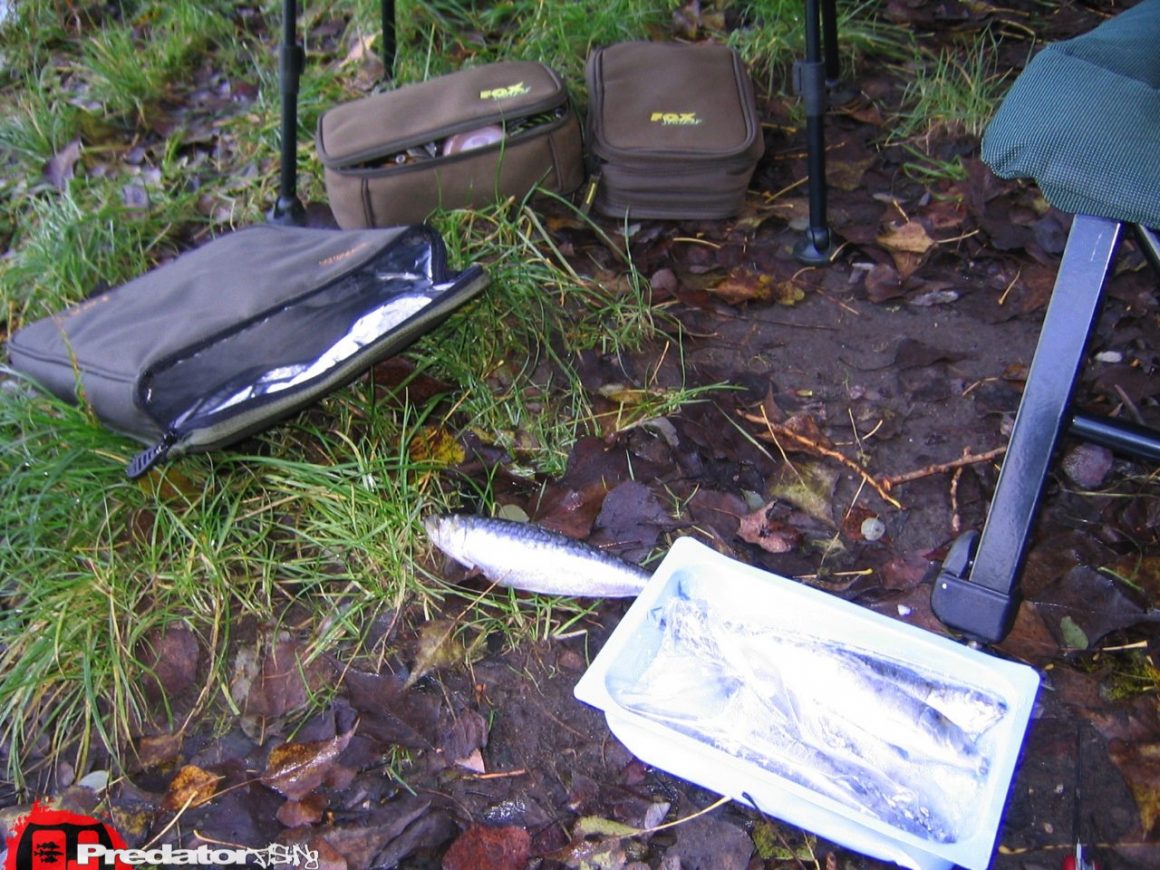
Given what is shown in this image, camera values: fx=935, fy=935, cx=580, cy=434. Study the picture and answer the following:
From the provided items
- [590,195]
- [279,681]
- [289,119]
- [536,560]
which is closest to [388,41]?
[289,119]

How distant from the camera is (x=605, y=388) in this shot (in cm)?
203

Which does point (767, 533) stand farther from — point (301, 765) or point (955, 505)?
point (301, 765)

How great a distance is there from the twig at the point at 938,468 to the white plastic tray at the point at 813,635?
498 mm

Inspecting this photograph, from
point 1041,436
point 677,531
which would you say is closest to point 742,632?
→ point 677,531

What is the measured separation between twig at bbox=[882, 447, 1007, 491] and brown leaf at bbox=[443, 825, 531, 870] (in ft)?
3.14

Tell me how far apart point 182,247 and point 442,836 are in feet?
5.88

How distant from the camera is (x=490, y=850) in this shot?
1.42 m

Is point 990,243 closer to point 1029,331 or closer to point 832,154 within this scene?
point 1029,331

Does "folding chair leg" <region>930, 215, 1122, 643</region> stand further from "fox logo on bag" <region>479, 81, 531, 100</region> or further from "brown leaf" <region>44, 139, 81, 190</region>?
"brown leaf" <region>44, 139, 81, 190</region>

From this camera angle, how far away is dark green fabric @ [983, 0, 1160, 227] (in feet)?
3.92

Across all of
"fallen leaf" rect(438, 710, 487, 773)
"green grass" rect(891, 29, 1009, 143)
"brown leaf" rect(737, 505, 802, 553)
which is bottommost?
"fallen leaf" rect(438, 710, 487, 773)

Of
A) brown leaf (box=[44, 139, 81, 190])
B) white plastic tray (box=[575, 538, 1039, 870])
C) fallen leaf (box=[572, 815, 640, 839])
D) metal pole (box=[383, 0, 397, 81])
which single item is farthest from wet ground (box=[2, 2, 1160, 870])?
brown leaf (box=[44, 139, 81, 190])

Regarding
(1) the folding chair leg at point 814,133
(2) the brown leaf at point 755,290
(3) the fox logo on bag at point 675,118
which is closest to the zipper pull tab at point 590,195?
(3) the fox logo on bag at point 675,118

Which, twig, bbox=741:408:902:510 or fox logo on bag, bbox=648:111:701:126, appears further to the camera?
fox logo on bag, bbox=648:111:701:126
